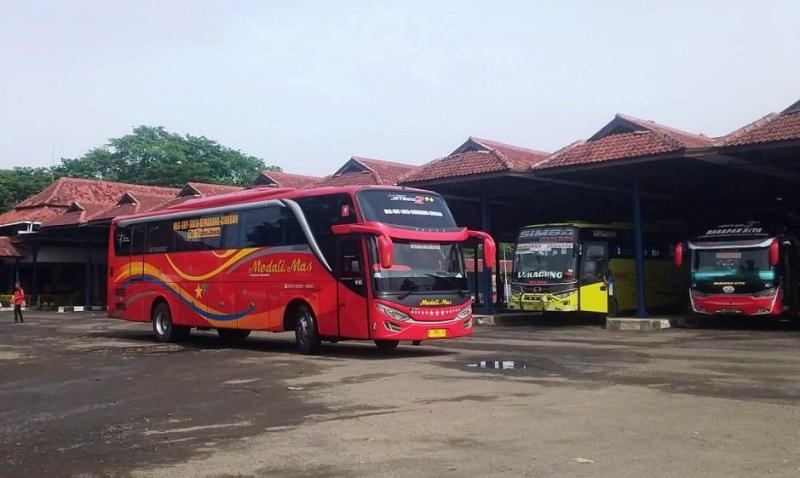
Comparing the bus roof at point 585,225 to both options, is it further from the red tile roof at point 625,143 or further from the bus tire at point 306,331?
the bus tire at point 306,331

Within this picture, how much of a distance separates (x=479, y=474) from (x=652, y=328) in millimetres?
16830

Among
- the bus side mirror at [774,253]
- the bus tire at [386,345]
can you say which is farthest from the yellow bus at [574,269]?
the bus tire at [386,345]

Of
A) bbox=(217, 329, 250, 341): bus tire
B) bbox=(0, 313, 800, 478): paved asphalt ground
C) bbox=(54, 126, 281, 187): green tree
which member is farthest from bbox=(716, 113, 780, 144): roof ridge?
bbox=(54, 126, 281, 187): green tree

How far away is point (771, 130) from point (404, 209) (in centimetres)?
Answer: 1046

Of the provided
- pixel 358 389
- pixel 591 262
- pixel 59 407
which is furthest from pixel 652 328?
pixel 59 407

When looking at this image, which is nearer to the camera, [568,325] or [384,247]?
[384,247]

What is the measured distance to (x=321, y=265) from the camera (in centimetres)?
1402

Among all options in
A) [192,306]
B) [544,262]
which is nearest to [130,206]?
[192,306]

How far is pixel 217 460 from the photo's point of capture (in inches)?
243

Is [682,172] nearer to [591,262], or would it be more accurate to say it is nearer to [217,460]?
[591,262]

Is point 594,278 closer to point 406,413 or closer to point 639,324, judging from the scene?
point 639,324

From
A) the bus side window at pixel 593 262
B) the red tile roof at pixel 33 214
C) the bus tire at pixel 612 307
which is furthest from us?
the red tile roof at pixel 33 214

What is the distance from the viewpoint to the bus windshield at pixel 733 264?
2039cm

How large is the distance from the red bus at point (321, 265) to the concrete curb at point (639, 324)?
782 cm
